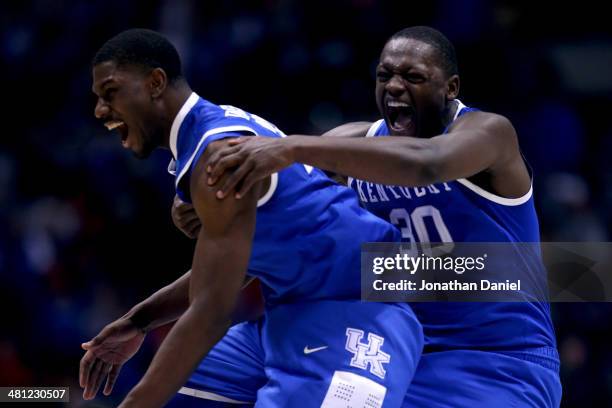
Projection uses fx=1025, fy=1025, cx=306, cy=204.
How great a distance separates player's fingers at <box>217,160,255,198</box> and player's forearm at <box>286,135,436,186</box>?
0.18 m

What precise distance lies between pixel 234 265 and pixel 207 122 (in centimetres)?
55

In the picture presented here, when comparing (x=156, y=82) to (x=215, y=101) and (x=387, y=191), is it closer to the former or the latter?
(x=387, y=191)

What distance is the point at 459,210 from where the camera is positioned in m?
4.11

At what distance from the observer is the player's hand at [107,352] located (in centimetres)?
417

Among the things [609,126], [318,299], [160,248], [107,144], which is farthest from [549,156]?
[318,299]

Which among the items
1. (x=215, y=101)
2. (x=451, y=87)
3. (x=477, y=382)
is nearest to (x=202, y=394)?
(x=477, y=382)

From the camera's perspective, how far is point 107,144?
8.85 m

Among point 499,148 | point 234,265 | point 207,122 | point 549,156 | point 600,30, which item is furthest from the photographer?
point 600,30

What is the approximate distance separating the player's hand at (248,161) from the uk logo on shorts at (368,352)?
25.4 inches

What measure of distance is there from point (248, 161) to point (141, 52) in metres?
0.67

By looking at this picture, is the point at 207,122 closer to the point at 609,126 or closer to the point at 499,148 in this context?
the point at 499,148

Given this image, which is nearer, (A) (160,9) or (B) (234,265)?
(B) (234,265)

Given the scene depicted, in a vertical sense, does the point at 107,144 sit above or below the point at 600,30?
below

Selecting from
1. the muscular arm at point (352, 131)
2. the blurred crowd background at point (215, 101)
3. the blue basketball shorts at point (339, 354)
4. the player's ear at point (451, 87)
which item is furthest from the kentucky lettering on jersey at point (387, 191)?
the blurred crowd background at point (215, 101)
